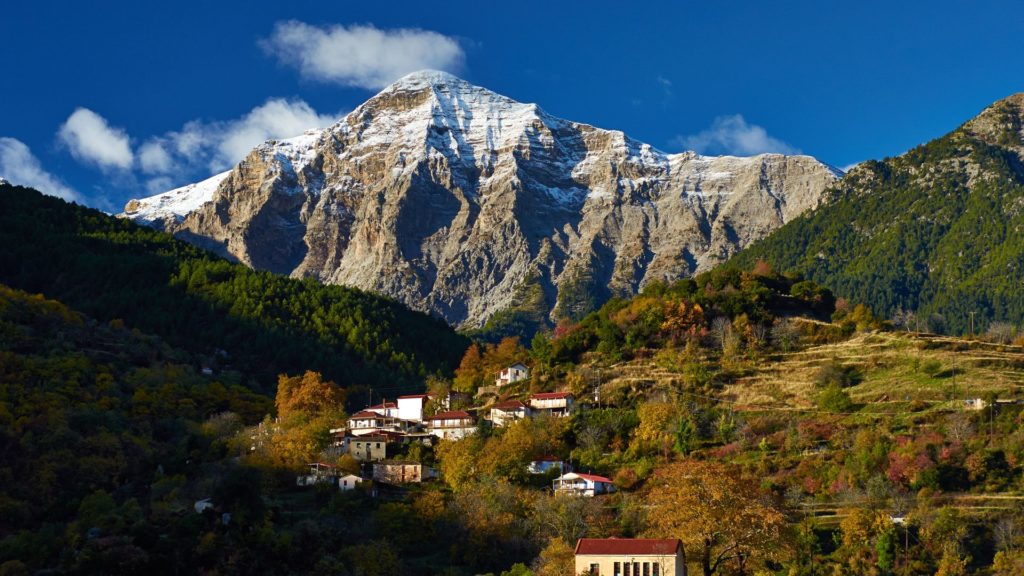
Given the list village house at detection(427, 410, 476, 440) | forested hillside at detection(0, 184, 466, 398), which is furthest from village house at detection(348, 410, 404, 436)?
forested hillside at detection(0, 184, 466, 398)

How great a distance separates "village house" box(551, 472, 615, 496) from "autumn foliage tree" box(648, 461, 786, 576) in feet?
73.0

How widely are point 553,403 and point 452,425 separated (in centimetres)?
906

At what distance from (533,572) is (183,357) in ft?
253

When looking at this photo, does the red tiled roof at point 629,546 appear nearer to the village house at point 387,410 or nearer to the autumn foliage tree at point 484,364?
the village house at point 387,410

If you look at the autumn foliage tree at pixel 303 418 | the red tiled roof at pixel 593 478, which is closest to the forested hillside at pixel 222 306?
the autumn foliage tree at pixel 303 418

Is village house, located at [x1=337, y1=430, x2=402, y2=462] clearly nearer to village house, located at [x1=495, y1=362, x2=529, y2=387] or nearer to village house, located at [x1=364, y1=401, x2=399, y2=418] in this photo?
village house, located at [x1=364, y1=401, x2=399, y2=418]

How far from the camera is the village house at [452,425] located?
102 m

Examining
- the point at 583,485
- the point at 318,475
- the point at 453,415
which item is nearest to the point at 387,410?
the point at 453,415

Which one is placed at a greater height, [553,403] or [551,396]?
[551,396]

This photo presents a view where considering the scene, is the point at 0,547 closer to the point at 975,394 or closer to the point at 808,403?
the point at 808,403

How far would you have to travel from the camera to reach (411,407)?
11188 centimetres

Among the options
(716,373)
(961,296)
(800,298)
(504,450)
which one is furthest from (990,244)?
(504,450)

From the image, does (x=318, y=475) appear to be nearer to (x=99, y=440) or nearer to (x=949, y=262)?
(x=99, y=440)

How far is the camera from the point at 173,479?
8650cm
